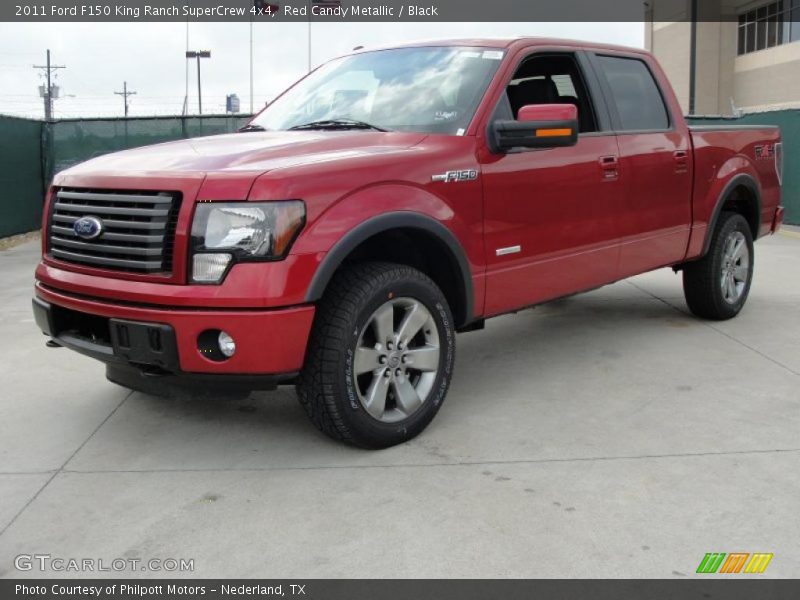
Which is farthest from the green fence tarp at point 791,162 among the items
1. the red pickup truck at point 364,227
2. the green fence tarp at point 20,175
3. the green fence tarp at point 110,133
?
the green fence tarp at point 20,175

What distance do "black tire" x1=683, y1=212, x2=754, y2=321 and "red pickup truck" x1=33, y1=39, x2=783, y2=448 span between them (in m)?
0.87

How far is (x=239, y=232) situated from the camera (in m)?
3.36

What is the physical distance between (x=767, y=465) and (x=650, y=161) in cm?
242

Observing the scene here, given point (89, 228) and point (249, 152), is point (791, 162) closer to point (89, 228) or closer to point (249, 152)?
point (249, 152)

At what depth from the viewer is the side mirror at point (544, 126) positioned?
4.12 metres

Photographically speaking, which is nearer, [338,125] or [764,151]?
[338,125]

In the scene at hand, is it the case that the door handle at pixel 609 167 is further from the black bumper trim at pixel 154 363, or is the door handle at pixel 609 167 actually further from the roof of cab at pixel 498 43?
the black bumper trim at pixel 154 363

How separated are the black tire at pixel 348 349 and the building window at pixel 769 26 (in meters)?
38.5

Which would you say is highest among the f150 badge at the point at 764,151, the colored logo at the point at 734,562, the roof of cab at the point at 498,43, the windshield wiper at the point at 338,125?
the roof of cab at the point at 498,43

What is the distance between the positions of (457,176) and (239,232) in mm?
1224

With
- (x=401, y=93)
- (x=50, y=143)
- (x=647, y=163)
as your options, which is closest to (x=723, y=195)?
(x=647, y=163)

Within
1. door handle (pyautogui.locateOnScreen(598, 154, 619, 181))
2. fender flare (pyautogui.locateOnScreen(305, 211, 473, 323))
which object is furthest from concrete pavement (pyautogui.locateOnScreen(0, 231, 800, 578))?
door handle (pyautogui.locateOnScreen(598, 154, 619, 181))

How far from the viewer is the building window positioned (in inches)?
1448
